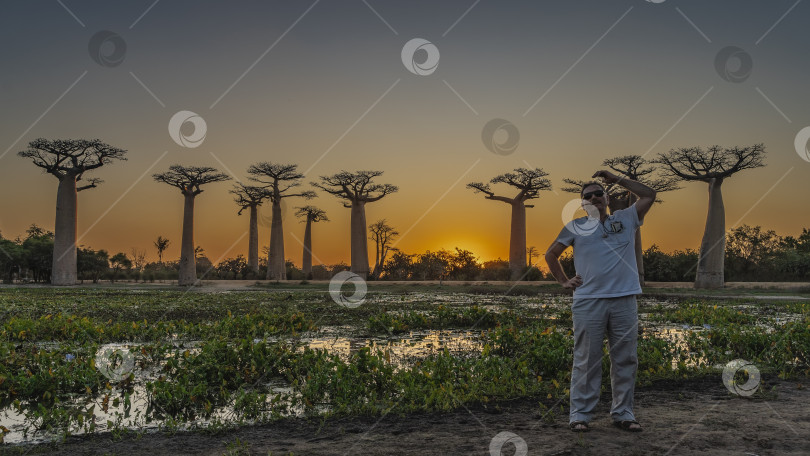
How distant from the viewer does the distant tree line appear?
4038 cm

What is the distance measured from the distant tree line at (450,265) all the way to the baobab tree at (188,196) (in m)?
7.48

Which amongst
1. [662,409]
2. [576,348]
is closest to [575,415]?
[576,348]

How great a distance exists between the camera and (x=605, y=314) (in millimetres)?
4547

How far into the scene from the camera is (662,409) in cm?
516

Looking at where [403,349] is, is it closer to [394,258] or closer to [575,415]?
[575,415]

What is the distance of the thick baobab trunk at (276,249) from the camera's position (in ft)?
155

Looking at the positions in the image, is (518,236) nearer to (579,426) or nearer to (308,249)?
(308,249)
